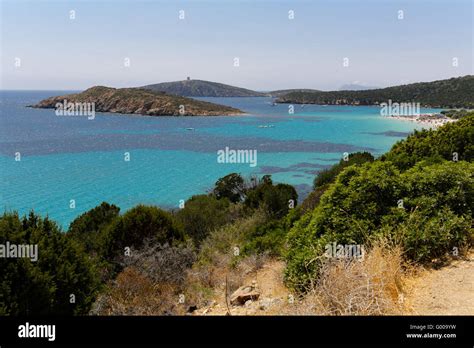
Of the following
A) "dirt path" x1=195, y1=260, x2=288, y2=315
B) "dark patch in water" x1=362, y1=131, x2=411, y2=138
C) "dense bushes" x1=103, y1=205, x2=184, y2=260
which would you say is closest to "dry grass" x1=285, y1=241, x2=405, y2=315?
"dirt path" x1=195, y1=260, x2=288, y2=315

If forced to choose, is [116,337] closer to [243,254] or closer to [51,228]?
[51,228]

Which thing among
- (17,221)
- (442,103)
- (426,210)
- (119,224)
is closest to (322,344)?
(426,210)

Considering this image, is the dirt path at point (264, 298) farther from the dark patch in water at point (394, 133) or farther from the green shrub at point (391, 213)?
the dark patch in water at point (394, 133)

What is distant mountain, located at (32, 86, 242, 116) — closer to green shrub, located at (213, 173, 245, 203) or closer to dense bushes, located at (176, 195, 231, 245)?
green shrub, located at (213, 173, 245, 203)

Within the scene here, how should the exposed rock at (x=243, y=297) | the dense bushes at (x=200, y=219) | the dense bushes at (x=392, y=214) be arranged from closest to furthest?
the dense bushes at (x=392, y=214), the exposed rock at (x=243, y=297), the dense bushes at (x=200, y=219)

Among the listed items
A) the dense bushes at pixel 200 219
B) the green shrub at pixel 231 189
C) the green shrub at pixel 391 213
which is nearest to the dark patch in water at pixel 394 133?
the green shrub at pixel 231 189

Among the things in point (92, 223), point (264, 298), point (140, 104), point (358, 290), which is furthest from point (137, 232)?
point (140, 104)
